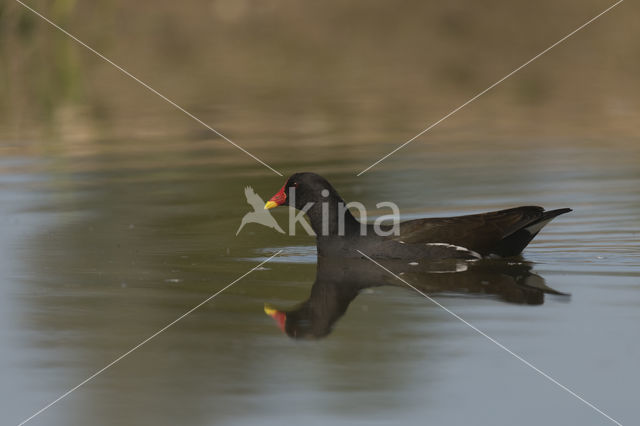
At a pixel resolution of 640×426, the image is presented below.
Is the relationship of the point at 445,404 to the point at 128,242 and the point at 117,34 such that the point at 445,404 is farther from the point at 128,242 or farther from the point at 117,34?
the point at 117,34

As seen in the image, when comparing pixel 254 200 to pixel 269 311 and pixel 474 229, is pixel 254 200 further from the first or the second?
pixel 269 311

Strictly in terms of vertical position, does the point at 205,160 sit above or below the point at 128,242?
above

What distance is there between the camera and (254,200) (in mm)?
11680

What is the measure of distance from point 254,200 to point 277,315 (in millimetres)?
4274

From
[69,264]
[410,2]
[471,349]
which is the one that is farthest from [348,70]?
[471,349]

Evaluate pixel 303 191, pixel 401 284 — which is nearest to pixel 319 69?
pixel 303 191

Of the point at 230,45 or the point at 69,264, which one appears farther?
the point at 230,45

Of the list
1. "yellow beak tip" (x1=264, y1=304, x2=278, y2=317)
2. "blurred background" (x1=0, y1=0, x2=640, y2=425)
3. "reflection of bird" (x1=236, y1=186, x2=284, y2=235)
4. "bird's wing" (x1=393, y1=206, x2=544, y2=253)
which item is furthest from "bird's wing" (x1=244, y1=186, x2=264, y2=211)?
"yellow beak tip" (x1=264, y1=304, x2=278, y2=317)

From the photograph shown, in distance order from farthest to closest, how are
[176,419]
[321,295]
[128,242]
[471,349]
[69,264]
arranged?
[128,242] < [69,264] < [321,295] < [471,349] < [176,419]

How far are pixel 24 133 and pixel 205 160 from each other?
3937 millimetres

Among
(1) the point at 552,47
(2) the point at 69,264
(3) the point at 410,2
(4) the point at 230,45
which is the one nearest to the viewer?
(2) the point at 69,264

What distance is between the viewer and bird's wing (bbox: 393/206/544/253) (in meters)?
9.05

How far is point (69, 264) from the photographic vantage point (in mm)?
9188

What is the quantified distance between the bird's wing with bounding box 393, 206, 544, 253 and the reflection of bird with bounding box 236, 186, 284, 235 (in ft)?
6.19
